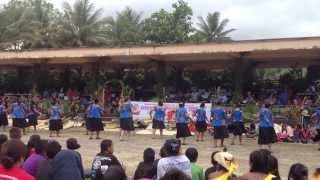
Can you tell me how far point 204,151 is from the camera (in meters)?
16.9

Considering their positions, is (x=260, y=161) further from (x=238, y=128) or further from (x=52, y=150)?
(x=238, y=128)

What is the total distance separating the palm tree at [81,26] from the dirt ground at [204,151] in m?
17.7

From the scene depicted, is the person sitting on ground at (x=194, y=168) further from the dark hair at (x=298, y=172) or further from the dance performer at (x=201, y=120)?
the dance performer at (x=201, y=120)

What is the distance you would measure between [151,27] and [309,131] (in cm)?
2470

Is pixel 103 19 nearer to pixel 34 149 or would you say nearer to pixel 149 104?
pixel 149 104

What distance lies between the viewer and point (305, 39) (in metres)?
20.7

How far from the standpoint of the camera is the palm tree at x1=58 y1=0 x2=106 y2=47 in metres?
39.0

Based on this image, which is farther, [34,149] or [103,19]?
[103,19]

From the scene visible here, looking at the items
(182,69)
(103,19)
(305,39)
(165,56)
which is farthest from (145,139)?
(103,19)

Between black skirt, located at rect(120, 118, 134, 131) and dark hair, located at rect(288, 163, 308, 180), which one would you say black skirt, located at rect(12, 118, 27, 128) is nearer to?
black skirt, located at rect(120, 118, 134, 131)

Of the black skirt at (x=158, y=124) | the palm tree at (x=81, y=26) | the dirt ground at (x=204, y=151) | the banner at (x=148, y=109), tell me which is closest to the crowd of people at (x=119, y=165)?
the dirt ground at (x=204, y=151)

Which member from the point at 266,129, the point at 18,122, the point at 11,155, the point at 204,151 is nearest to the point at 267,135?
the point at 266,129

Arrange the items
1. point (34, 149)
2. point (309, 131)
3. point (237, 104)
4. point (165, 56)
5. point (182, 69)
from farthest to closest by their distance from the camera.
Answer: point (182, 69) → point (165, 56) → point (237, 104) → point (309, 131) → point (34, 149)

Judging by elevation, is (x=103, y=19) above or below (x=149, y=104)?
above
